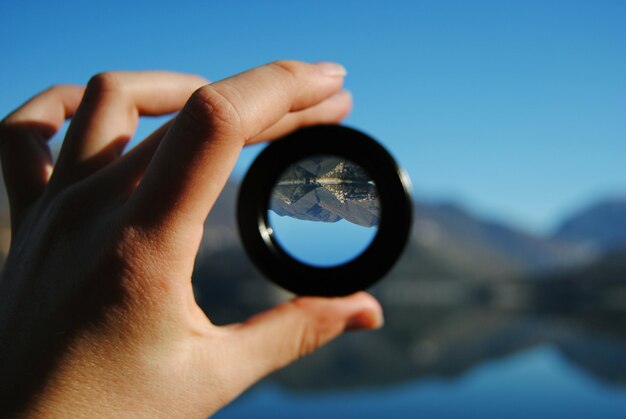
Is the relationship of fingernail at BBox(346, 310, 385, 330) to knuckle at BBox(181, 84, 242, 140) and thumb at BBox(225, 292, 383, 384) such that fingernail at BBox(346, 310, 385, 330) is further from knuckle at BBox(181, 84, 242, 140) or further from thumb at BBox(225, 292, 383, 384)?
knuckle at BBox(181, 84, 242, 140)

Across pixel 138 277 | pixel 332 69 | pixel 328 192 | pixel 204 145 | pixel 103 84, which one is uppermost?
pixel 332 69

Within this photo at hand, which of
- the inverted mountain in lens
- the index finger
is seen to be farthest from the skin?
the inverted mountain in lens

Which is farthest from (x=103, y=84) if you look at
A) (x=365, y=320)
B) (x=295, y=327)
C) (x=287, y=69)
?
(x=365, y=320)

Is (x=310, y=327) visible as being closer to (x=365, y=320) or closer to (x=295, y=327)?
(x=295, y=327)

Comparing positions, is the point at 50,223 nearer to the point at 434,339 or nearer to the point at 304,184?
the point at 304,184

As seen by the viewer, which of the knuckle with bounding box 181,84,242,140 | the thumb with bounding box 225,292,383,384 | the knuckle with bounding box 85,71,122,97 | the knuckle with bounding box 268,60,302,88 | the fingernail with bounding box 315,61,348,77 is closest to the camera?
the knuckle with bounding box 181,84,242,140

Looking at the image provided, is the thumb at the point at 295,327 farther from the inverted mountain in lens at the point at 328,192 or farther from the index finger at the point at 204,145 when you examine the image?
the index finger at the point at 204,145
